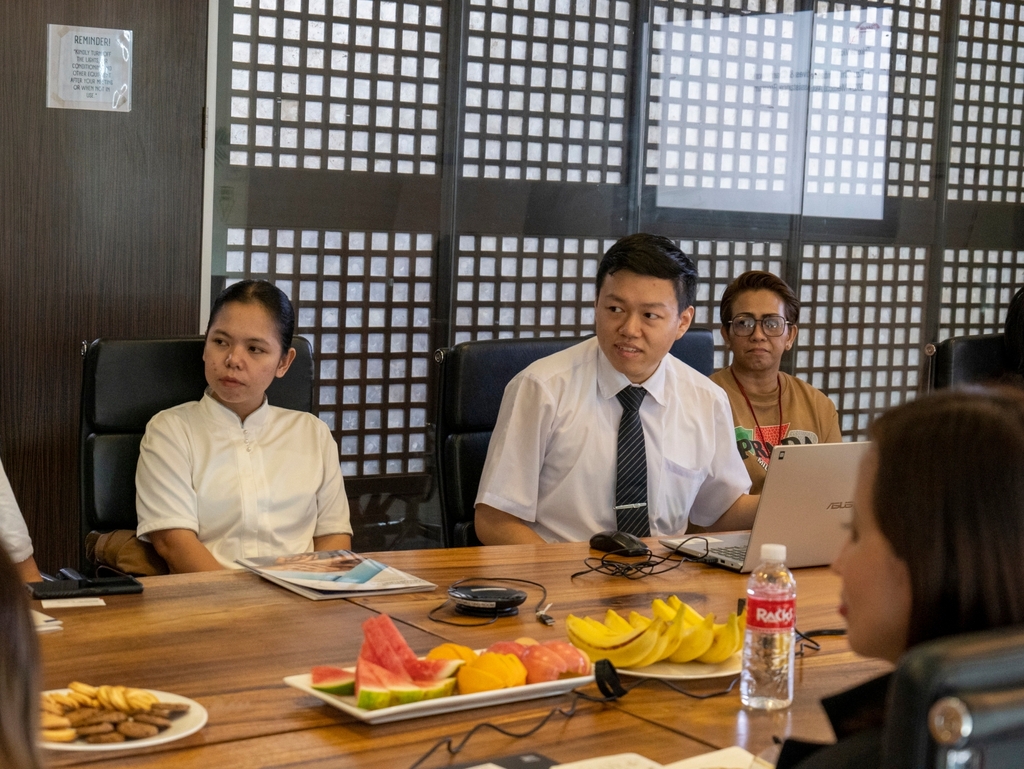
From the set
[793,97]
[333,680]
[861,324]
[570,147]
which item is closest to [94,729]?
[333,680]

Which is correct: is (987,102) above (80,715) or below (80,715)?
above

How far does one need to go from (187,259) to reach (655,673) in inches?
94.8

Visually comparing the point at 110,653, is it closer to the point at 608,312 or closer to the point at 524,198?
the point at 608,312

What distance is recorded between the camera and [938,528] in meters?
0.80

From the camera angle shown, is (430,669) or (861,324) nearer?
(430,669)

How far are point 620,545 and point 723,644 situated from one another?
655 millimetres

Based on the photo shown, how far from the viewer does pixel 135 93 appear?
3402 millimetres

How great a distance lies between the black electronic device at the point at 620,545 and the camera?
2260 mm

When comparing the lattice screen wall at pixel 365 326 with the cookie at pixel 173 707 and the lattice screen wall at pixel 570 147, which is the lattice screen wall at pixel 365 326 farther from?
the cookie at pixel 173 707

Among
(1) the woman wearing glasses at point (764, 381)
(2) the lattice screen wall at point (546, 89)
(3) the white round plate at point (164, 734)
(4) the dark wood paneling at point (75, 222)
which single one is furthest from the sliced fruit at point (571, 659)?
(2) the lattice screen wall at point (546, 89)

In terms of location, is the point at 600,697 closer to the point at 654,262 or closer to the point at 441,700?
the point at 441,700

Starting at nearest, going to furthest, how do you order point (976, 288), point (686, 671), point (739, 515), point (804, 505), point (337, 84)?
point (686, 671)
point (804, 505)
point (739, 515)
point (337, 84)
point (976, 288)

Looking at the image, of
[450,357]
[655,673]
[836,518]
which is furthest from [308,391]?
[655,673]

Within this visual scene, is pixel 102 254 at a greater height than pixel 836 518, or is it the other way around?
pixel 102 254
